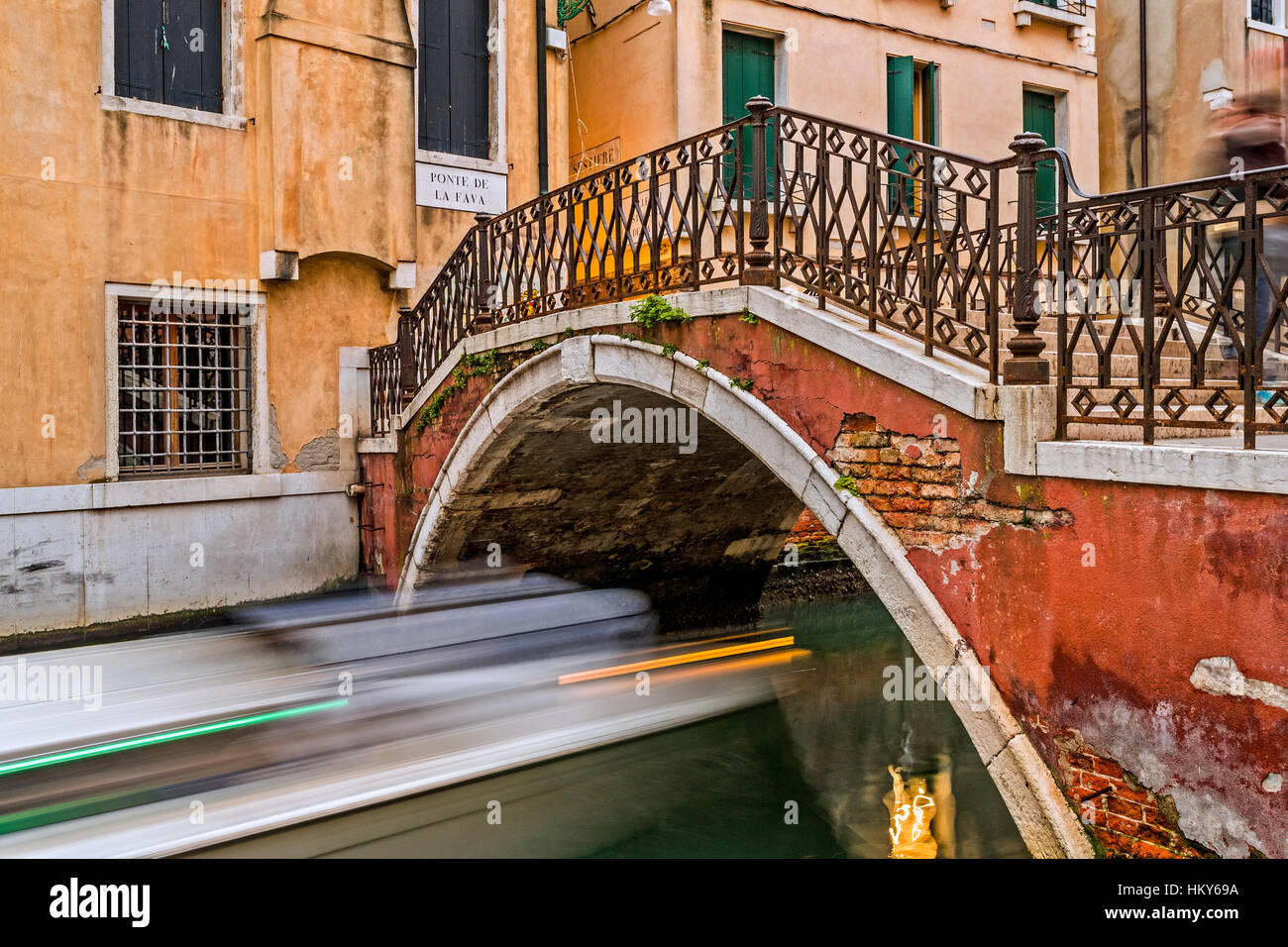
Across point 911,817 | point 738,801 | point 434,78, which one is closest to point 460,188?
point 434,78

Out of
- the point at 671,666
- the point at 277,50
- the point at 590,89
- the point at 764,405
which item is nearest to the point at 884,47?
the point at 590,89

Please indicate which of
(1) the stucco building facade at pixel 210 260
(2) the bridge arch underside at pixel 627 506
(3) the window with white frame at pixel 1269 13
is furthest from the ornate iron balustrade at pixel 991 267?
(3) the window with white frame at pixel 1269 13

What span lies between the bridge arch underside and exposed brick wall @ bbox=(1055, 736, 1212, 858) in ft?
12.3

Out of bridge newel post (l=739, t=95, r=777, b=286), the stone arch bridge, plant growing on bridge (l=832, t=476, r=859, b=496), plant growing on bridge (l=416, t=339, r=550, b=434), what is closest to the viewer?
the stone arch bridge

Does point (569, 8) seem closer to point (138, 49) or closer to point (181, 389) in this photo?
point (138, 49)

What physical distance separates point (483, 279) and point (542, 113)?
11.1 feet

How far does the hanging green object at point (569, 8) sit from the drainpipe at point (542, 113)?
485 millimetres

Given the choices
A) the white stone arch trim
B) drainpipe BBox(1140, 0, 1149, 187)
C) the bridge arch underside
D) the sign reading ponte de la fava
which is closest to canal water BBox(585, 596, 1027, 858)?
the bridge arch underside

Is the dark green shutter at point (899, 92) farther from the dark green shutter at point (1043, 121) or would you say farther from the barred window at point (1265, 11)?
the barred window at point (1265, 11)

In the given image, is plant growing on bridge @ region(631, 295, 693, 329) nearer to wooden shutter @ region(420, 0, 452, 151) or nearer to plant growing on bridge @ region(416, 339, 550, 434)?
plant growing on bridge @ region(416, 339, 550, 434)

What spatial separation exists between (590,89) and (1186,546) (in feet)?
30.9

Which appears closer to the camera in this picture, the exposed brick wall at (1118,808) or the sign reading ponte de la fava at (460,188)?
the exposed brick wall at (1118,808)

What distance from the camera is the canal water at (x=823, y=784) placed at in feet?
20.3

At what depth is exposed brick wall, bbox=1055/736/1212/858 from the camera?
3293 millimetres
